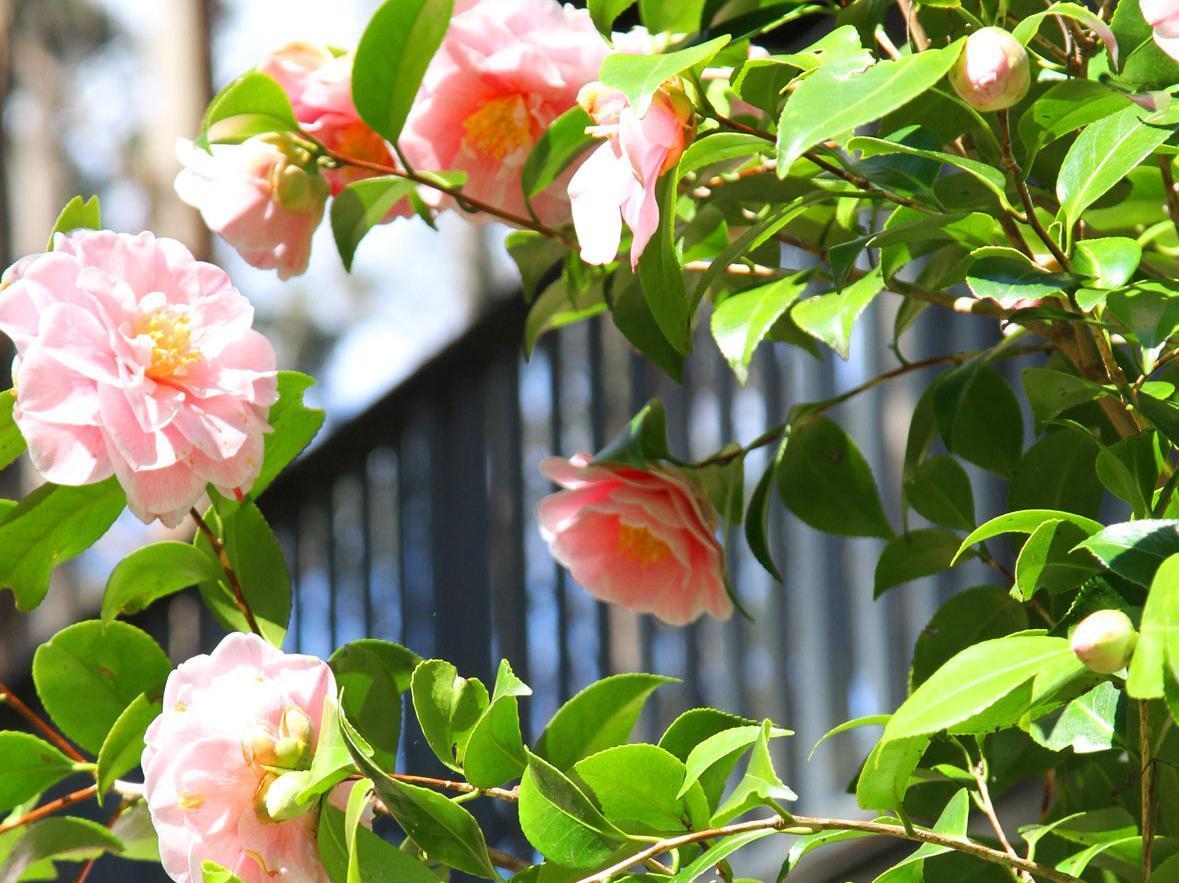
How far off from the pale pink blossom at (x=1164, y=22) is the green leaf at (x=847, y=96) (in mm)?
63

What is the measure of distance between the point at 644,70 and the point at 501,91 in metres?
0.27

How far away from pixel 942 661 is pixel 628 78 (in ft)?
1.13

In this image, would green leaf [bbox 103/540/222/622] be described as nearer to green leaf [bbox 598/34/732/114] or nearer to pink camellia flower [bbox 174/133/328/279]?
pink camellia flower [bbox 174/133/328/279]

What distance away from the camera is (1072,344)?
0.61 meters

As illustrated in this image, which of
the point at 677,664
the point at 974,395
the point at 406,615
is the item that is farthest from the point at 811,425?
the point at 406,615

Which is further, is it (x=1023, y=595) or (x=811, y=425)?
(x=811, y=425)

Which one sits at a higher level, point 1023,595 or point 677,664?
point 1023,595

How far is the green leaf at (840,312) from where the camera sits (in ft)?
1.86

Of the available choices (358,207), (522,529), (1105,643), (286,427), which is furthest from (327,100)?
(522,529)

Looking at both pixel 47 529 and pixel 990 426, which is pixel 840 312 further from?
pixel 47 529

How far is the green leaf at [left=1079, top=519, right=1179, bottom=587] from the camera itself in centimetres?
41

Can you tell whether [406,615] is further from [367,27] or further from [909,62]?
[909,62]

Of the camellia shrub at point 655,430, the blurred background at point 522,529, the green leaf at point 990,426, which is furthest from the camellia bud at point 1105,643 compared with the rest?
the blurred background at point 522,529

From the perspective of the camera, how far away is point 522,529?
2590 millimetres
